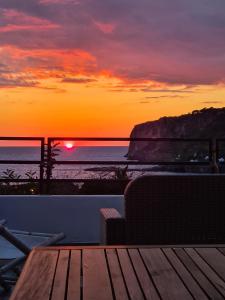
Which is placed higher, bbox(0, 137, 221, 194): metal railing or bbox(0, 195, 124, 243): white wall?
bbox(0, 137, 221, 194): metal railing

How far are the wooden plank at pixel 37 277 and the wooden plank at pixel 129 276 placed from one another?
0.23 metres

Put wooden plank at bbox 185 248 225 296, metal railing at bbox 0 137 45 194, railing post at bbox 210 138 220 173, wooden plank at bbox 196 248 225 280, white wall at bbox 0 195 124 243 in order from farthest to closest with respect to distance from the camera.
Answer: railing post at bbox 210 138 220 173 < metal railing at bbox 0 137 45 194 < white wall at bbox 0 195 124 243 < wooden plank at bbox 196 248 225 280 < wooden plank at bbox 185 248 225 296

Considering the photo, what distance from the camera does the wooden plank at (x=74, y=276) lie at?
1.58 meters

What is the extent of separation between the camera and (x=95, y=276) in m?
1.76

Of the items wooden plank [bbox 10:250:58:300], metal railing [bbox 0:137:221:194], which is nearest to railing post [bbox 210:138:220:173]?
metal railing [bbox 0:137:221:194]

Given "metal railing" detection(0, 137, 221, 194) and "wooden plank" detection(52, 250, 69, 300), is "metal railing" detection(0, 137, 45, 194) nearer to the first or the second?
"metal railing" detection(0, 137, 221, 194)

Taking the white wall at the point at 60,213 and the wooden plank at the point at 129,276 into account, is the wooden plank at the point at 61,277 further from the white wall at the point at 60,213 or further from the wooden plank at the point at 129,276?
the white wall at the point at 60,213

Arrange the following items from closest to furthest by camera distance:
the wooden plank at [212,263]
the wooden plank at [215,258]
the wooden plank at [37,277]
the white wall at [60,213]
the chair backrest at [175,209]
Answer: the wooden plank at [37,277], the wooden plank at [212,263], the wooden plank at [215,258], the chair backrest at [175,209], the white wall at [60,213]

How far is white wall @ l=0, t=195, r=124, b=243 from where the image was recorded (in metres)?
5.07

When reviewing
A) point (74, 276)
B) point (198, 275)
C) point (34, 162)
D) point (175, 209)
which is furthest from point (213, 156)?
point (74, 276)

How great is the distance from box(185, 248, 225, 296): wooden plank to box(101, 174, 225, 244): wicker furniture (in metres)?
0.72

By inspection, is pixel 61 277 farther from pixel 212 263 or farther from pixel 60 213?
pixel 60 213

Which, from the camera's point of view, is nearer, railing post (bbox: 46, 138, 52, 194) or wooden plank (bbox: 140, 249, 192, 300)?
wooden plank (bbox: 140, 249, 192, 300)

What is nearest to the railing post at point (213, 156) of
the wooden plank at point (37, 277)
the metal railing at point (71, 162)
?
the metal railing at point (71, 162)
